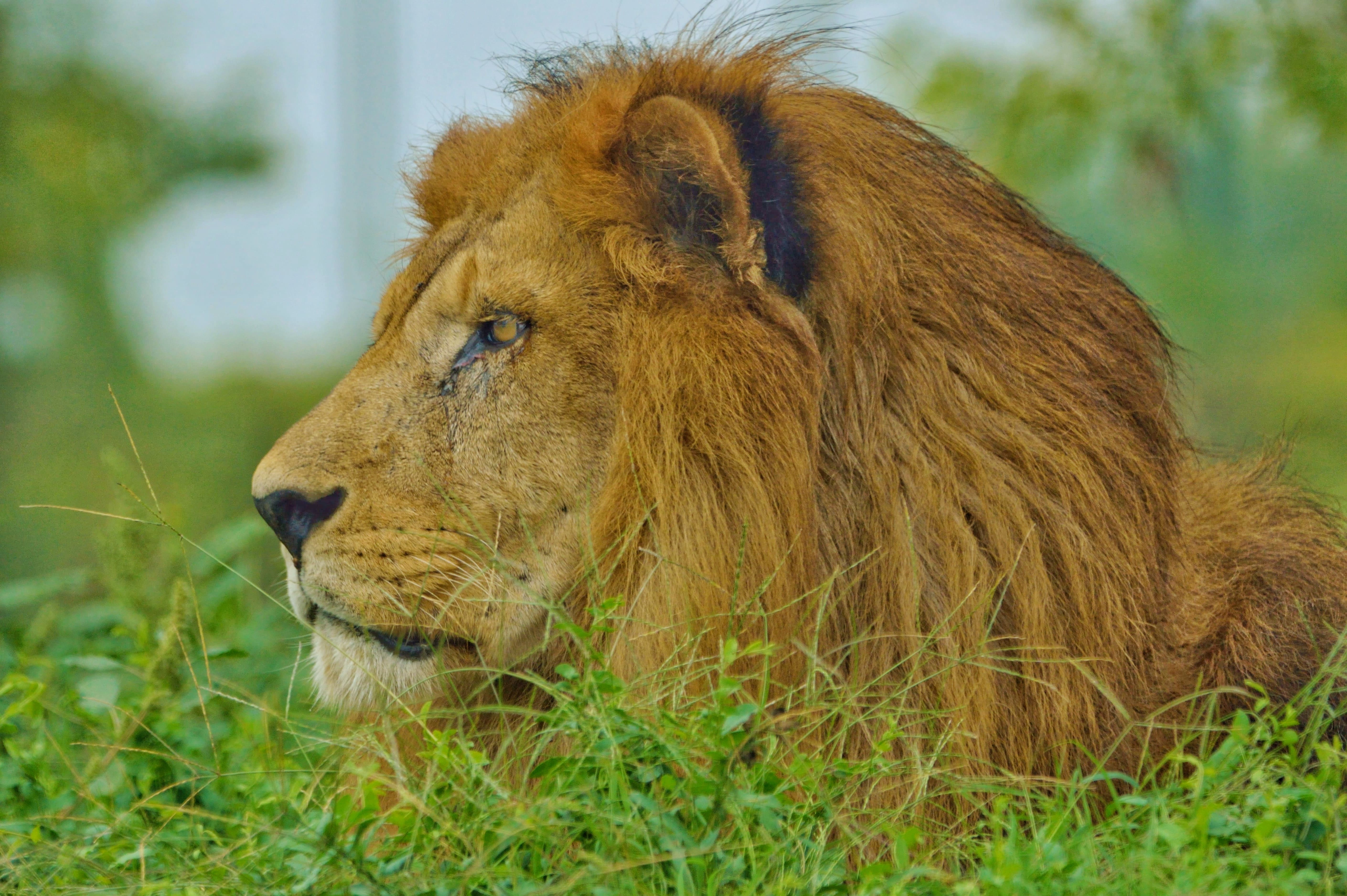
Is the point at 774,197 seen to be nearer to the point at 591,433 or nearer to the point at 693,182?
the point at 693,182

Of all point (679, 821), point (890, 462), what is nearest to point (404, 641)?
point (679, 821)

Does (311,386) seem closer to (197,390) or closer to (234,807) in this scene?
(197,390)

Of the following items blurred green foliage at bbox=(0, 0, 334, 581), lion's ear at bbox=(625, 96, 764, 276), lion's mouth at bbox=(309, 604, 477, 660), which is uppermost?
lion's ear at bbox=(625, 96, 764, 276)

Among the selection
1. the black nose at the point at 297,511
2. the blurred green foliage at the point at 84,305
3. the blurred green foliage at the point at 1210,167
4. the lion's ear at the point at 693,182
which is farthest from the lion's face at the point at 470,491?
the blurred green foliage at the point at 84,305

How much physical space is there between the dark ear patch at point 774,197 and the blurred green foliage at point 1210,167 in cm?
93

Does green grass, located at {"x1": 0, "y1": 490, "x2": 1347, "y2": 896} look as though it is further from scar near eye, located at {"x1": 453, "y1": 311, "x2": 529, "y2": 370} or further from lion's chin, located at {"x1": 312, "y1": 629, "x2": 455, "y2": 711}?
scar near eye, located at {"x1": 453, "y1": 311, "x2": 529, "y2": 370}

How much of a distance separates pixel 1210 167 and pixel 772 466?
5641mm

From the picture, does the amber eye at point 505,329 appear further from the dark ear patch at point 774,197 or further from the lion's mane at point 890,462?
the dark ear patch at point 774,197

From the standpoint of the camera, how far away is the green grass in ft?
5.61

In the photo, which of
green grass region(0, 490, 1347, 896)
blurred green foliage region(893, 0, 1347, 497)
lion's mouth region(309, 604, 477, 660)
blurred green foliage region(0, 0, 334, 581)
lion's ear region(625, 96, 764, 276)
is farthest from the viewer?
blurred green foliage region(0, 0, 334, 581)

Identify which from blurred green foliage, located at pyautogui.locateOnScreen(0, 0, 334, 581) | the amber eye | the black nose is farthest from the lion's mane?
blurred green foliage, located at pyautogui.locateOnScreen(0, 0, 334, 581)

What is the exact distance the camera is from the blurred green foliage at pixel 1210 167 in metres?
4.99

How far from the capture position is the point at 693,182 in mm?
2055

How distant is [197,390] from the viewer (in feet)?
28.1
